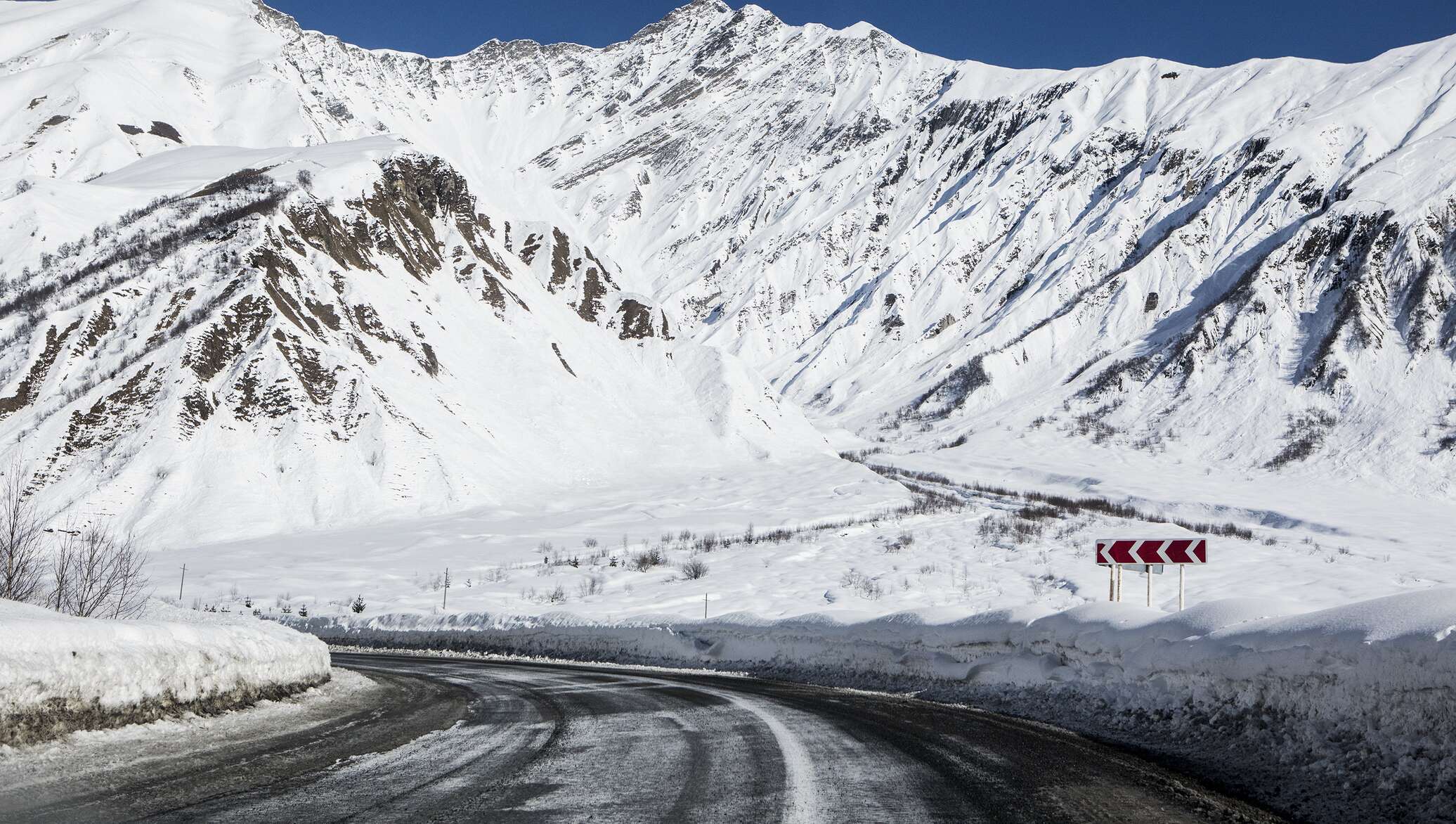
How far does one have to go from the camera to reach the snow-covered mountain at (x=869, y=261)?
203 ft

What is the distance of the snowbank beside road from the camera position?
273 inches

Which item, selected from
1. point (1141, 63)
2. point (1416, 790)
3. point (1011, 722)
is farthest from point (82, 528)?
point (1141, 63)

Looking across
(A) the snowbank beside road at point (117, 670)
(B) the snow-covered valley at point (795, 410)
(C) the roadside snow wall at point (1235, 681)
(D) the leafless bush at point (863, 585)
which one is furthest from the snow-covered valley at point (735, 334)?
(A) the snowbank beside road at point (117, 670)

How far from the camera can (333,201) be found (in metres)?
69.9

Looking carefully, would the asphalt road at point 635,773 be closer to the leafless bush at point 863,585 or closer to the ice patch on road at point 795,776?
the ice patch on road at point 795,776

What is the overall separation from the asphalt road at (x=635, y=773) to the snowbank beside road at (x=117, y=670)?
0.81 metres

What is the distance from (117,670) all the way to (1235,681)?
964 centimetres

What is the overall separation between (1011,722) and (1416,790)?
14.6 ft

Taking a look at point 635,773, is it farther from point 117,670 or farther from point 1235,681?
point 1235,681

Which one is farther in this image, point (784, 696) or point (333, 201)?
point (333, 201)

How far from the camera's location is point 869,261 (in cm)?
16962

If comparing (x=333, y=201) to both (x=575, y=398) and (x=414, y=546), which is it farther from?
(x=414, y=546)

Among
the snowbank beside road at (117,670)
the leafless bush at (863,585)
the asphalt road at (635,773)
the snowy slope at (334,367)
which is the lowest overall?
the asphalt road at (635,773)

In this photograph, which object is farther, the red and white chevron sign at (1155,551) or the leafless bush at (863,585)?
the leafless bush at (863,585)
